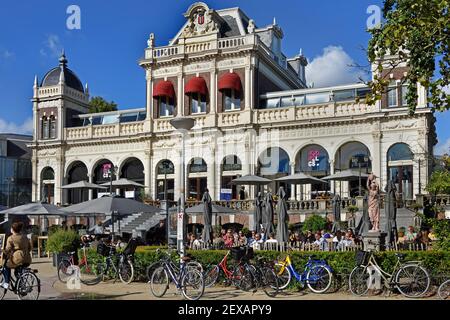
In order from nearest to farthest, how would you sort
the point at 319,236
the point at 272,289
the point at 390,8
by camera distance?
the point at 272,289 → the point at 390,8 → the point at 319,236

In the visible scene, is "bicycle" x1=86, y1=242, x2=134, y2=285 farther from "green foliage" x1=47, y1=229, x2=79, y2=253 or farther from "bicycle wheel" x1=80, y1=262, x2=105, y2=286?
"green foliage" x1=47, y1=229, x2=79, y2=253

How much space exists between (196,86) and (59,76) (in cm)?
1444

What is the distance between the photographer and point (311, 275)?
14258 mm

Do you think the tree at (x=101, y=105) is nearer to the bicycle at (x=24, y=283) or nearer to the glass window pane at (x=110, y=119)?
the glass window pane at (x=110, y=119)

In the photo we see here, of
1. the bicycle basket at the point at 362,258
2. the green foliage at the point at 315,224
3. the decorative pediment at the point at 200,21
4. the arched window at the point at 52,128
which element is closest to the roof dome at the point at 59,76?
the arched window at the point at 52,128

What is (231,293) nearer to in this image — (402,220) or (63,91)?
(402,220)

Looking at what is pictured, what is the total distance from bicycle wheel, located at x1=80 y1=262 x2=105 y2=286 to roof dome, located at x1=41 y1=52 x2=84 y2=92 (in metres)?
32.4

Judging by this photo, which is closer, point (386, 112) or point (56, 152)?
point (386, 112)

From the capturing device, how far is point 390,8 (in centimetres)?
1684

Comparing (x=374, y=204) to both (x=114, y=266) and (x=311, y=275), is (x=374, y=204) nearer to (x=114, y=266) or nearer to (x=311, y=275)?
(x=311, y=275)

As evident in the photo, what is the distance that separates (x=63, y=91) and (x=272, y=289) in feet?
123

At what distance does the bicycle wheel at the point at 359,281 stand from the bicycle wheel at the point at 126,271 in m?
6.33

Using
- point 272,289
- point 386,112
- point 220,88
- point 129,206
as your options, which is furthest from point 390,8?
point 220,88

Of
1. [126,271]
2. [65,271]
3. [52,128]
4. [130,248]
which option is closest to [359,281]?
[130,248]
